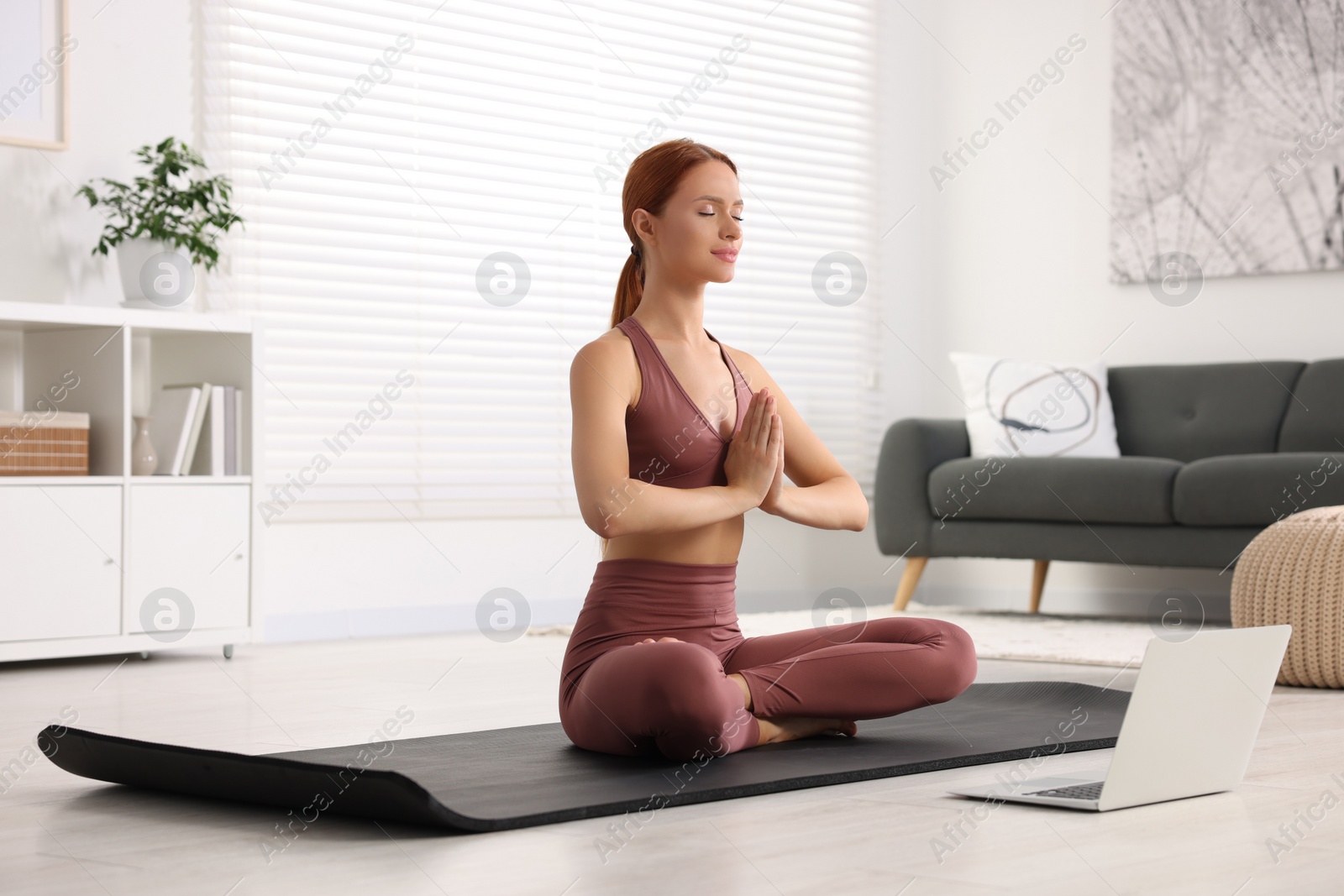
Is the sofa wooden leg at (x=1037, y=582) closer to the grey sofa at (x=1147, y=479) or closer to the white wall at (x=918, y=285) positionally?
the grey sofa at (x=1147, y=479)

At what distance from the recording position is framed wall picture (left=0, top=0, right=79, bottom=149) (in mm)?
3783

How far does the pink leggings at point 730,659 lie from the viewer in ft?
6.66

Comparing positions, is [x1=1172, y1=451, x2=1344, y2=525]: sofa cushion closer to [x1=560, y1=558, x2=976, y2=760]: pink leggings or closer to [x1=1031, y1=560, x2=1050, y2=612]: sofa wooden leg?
[x1=1031, y1=560, x2=1050, y2=612]: sofa wooden leg

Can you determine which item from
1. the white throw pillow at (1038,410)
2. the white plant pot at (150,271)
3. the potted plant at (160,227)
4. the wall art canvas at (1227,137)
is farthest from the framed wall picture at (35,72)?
the wall art canvas at (1227,137)

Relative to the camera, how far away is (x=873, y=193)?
594cm

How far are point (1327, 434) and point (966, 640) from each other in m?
2.79

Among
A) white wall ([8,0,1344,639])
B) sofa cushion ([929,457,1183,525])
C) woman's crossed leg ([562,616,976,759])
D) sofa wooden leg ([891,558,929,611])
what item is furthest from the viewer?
sofa wooden leg ([891,558,929,611])

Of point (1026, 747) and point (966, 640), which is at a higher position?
point (966, 640)

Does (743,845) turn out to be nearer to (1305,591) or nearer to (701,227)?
(701,227)

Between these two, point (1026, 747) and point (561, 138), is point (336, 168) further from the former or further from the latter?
point (1026, 747)

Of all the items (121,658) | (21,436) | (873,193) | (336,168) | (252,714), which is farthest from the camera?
(873,193)

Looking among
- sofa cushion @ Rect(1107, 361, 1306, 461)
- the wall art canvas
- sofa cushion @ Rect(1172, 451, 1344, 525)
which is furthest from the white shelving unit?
the wall art canvas

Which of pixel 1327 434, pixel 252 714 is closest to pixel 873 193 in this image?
pixel 1327 434

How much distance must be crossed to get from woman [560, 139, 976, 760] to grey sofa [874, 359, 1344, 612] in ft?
7.76
